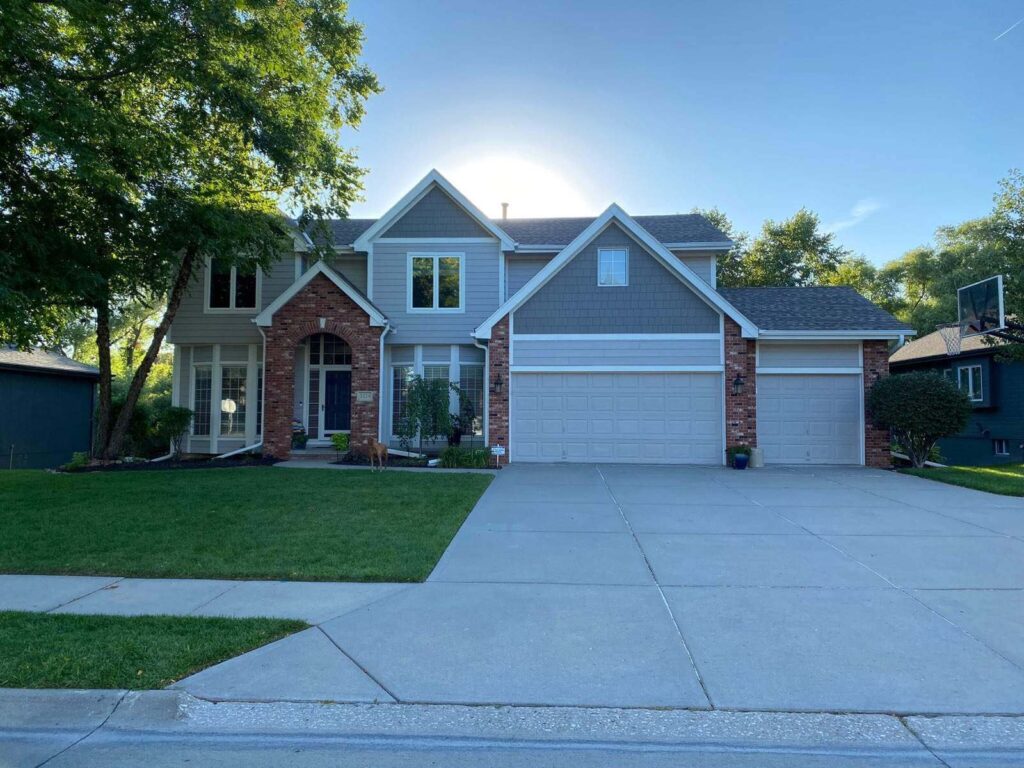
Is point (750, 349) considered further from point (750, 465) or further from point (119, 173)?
point (119, 173)

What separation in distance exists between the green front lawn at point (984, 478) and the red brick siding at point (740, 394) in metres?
3.61

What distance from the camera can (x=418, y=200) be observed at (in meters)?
17.6

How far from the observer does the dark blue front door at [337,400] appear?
17.9m

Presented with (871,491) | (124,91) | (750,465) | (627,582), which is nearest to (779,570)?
(627,582)

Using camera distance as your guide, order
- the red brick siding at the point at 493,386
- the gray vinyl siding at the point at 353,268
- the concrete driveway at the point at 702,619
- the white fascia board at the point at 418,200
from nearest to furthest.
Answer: the concrete driveway at the point at 702,619
the red brick siding at the point at 493,386
the white fascia board at the point at 418,200
the gray vinyl siding at the point at 353,268

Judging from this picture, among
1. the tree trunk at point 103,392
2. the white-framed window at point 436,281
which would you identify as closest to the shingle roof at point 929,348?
the white-framed window at point 436,281

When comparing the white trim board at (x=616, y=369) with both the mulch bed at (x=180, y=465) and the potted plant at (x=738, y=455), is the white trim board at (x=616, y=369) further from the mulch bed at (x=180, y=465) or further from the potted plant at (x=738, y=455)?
the mulch bed at (x=180, y=465)

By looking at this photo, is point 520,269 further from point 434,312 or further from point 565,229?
point 434,312

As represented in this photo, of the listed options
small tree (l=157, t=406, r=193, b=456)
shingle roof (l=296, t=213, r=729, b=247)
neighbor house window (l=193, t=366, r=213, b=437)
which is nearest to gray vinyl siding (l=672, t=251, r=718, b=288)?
shingle roof (l=296, t=213, r=729, b=247)

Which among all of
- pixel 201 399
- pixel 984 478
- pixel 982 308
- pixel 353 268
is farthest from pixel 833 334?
pixel 201 399

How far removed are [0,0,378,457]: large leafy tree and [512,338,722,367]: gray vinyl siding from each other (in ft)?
22.1

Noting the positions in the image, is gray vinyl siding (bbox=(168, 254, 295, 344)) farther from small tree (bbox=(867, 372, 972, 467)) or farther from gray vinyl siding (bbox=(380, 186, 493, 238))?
small tree (bbox=(867, 372, 972, 467))

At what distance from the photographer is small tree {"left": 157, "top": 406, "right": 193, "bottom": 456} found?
17.5 m

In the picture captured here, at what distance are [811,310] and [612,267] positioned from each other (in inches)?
219
